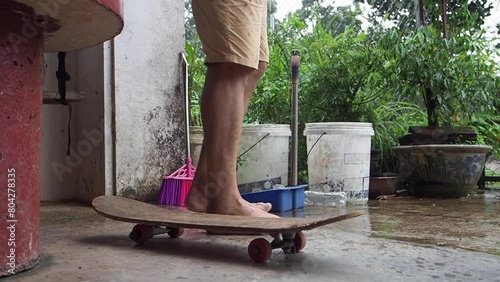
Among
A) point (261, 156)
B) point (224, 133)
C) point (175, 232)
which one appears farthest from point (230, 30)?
point (261, 156)

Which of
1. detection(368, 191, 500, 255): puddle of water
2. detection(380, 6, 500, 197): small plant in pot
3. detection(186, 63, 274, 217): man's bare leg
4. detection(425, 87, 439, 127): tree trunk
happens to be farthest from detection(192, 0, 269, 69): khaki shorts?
detection(425, 87, 439, 127): tree trunk

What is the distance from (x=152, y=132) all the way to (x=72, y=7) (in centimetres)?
182

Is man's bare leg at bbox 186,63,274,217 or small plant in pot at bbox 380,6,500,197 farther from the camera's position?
small plant in pot at bbox 380,6,500,197

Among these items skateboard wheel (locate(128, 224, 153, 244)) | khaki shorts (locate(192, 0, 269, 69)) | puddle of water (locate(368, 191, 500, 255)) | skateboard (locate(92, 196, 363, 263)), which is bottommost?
puddle of water (locate(368, 191, 500, 255))

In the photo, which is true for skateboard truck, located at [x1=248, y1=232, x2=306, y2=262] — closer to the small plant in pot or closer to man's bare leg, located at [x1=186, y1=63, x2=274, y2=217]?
man's bare leg, located at [x1=186, y1=63, x2=274, y2=217]

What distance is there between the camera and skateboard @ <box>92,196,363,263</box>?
1267 mm

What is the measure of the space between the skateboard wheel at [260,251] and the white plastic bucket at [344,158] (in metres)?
1.92

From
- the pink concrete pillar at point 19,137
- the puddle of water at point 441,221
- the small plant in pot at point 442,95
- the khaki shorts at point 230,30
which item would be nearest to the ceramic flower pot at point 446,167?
the small plant in pot at point 442,95

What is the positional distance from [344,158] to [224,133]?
1.69m

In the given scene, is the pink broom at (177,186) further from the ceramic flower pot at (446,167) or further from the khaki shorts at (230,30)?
the ceramic flower pot at (446,167)

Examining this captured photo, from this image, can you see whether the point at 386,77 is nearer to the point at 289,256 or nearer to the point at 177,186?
the point at 177,186

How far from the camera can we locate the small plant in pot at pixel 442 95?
3.52m

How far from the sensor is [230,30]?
1641 millimetres

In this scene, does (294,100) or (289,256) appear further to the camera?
(294,100)
